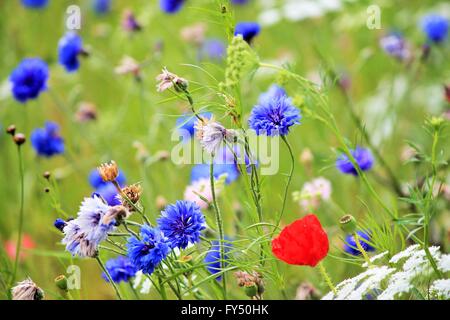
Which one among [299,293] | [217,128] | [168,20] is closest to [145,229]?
[217,128]

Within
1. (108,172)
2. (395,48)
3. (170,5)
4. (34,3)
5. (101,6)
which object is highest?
(101,6)

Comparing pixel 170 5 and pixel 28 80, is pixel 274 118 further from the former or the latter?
pixel 170 5

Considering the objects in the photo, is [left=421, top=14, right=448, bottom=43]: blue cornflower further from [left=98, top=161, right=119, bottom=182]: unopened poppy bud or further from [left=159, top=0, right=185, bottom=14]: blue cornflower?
[left=98, top=161, right=119, bottom=182]: unopened poppy bud

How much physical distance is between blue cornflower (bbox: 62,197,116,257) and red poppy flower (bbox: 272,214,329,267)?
0.17m

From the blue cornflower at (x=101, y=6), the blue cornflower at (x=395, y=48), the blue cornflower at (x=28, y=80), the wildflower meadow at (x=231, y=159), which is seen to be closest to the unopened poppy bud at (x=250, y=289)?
the wildflower meadow at (x=231, y=159)

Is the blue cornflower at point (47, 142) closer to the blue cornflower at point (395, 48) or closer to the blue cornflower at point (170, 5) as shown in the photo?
the blue cornflower at point (170, 5)

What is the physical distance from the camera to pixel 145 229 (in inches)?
27.5

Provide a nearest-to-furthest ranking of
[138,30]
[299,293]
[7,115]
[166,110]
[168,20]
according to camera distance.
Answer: [299,293] < [138,30] < [166,110] < [7,115] < [168,20]

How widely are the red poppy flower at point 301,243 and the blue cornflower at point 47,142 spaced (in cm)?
69

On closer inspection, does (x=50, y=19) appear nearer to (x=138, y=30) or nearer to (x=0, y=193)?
(x=0, y=193)

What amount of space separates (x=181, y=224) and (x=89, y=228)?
0.10 meters

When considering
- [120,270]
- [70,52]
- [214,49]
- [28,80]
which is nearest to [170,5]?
[70,52]

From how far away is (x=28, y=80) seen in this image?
1.21m
